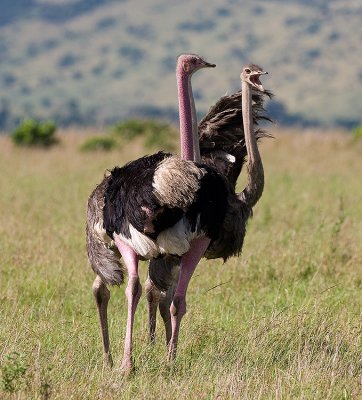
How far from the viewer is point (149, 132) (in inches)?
843

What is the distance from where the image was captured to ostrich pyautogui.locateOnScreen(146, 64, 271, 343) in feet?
18.0

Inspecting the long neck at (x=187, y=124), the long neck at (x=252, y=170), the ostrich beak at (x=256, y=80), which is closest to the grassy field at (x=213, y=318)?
the long neck at (x=252, y=170)

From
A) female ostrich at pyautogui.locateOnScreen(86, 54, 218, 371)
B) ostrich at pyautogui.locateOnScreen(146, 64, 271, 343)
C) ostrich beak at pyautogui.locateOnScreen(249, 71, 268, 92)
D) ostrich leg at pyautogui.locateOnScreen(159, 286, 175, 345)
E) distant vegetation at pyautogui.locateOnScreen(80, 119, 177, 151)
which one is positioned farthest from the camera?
distant vegetation at pyautogui.locateOnScreen(80, 119, 177, 151)

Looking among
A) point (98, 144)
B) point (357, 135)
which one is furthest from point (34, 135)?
point (357, 135)

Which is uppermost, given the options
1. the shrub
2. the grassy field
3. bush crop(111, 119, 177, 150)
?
bush crop(111, 119, 177, 150)

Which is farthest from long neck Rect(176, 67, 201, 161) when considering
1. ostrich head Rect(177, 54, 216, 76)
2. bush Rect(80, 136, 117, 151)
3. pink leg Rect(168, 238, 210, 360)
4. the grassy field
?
bush Rect(80, 136, 117, 151)

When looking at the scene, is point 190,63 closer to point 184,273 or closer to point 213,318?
point 184,273

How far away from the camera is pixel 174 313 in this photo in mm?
5336

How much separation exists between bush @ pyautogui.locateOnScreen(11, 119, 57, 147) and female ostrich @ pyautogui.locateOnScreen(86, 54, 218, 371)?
15843mm

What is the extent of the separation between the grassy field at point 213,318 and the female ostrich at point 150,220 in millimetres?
246

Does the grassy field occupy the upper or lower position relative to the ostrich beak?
lower

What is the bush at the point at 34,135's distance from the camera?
2116cm

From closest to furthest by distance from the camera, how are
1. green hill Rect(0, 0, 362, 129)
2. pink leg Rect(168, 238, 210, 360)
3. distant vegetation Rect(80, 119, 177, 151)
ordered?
pink leg Rect(168, 238, 210, 360)
distant vegetation Rect(80, 119, 177, 151)
green hill Rect(0, 0, 362, 129)

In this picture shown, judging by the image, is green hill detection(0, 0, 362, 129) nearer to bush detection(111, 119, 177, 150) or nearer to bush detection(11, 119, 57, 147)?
bush detection(111, 119, 177, 150)
